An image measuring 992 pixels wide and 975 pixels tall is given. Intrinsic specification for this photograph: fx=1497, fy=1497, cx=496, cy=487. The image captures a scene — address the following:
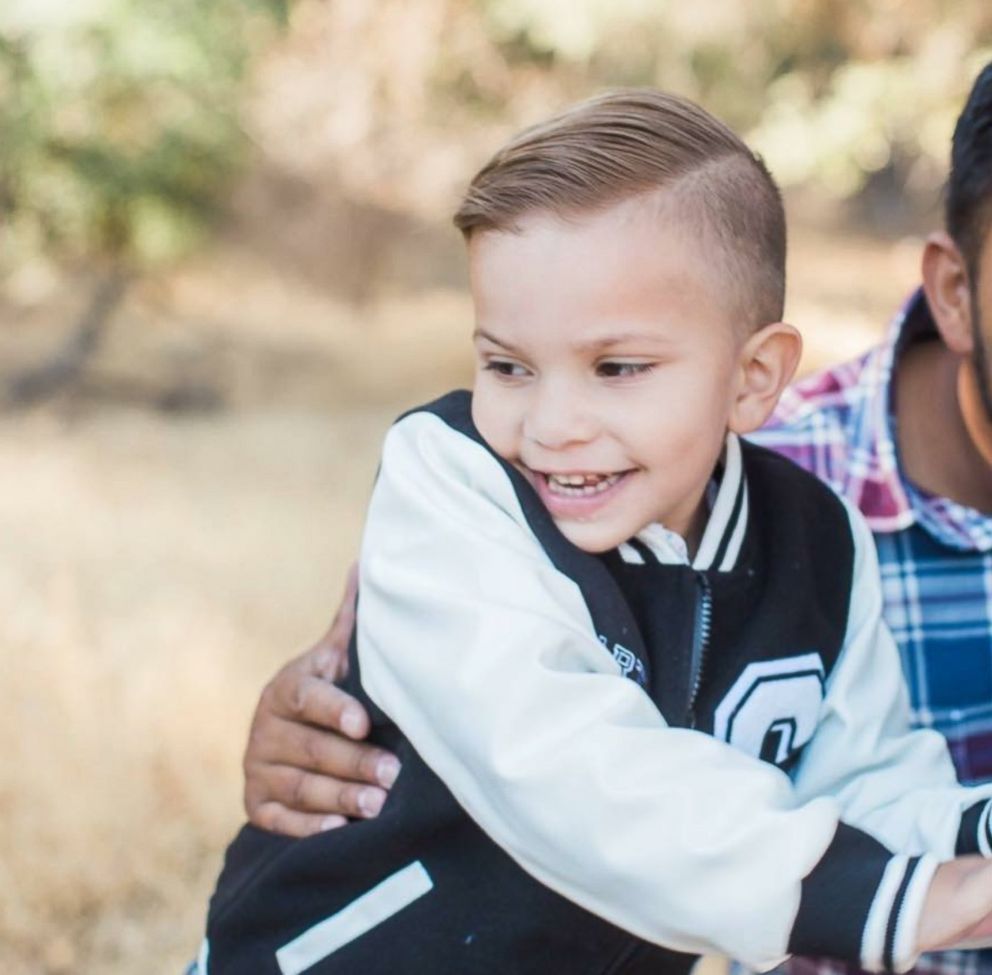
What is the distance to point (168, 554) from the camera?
20.6ft

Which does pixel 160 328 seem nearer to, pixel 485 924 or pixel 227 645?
pixel 227 645

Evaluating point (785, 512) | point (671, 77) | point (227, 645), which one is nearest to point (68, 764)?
point (227, 645)

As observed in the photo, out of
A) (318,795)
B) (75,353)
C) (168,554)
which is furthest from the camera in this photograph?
(75,353)

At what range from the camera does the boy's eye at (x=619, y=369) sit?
1511 millimetres

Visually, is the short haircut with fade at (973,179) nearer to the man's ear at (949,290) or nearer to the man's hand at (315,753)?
the man's ear at (949,290)

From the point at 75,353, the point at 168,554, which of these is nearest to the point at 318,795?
the point at 168,554

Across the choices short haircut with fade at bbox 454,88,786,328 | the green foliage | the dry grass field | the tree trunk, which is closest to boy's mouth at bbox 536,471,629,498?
short haircut with fade at bbox 454,88,786,328

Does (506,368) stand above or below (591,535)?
above

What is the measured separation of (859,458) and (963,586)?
241mm

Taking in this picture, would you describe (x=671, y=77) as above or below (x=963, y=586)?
above

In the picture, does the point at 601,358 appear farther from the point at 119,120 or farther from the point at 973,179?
the point at 119,120

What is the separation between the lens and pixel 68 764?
4.11 meters

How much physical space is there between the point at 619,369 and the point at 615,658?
0.96 feet

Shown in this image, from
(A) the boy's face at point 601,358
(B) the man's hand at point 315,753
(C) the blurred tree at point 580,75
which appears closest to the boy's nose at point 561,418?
(A) the boy's face at point 601,358
